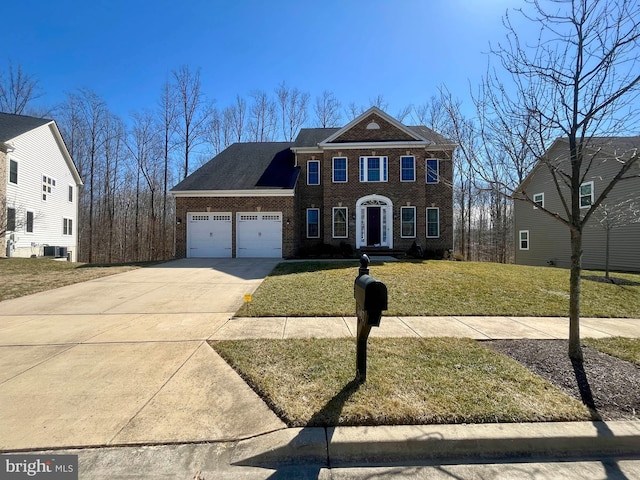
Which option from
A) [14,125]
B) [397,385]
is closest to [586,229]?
[397,385]

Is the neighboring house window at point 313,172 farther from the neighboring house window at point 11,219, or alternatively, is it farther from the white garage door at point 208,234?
the neighboring house window at point 11,219

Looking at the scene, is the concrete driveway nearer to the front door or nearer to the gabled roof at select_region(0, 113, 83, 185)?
the front door

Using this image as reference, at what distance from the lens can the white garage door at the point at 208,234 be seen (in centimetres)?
1786

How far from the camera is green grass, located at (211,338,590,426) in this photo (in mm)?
2801

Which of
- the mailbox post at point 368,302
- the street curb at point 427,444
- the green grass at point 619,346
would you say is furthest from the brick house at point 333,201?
the street curb at point 427,444

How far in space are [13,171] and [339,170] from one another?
63.1 ft

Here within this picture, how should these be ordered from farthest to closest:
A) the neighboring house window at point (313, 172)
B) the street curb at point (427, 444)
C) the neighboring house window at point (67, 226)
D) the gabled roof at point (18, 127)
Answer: the neighboring house window at point (67, 226)
the neighboring house window at point (313, 172)
the gabled roof at point (18, 127)
the street curb at point (427, 444)

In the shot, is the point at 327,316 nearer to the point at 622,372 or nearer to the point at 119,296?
the point at 622,372

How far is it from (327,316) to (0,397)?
15.5ft

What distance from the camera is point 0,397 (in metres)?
3.15

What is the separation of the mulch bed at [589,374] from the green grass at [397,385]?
23cm

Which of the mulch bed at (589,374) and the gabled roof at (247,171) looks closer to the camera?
the mulch bed at (589,374)

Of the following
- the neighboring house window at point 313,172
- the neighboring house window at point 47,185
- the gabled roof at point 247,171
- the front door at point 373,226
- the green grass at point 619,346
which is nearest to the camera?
the green grass at point 619,346

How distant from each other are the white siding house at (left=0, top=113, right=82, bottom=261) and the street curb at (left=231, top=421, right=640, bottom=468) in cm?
2061
